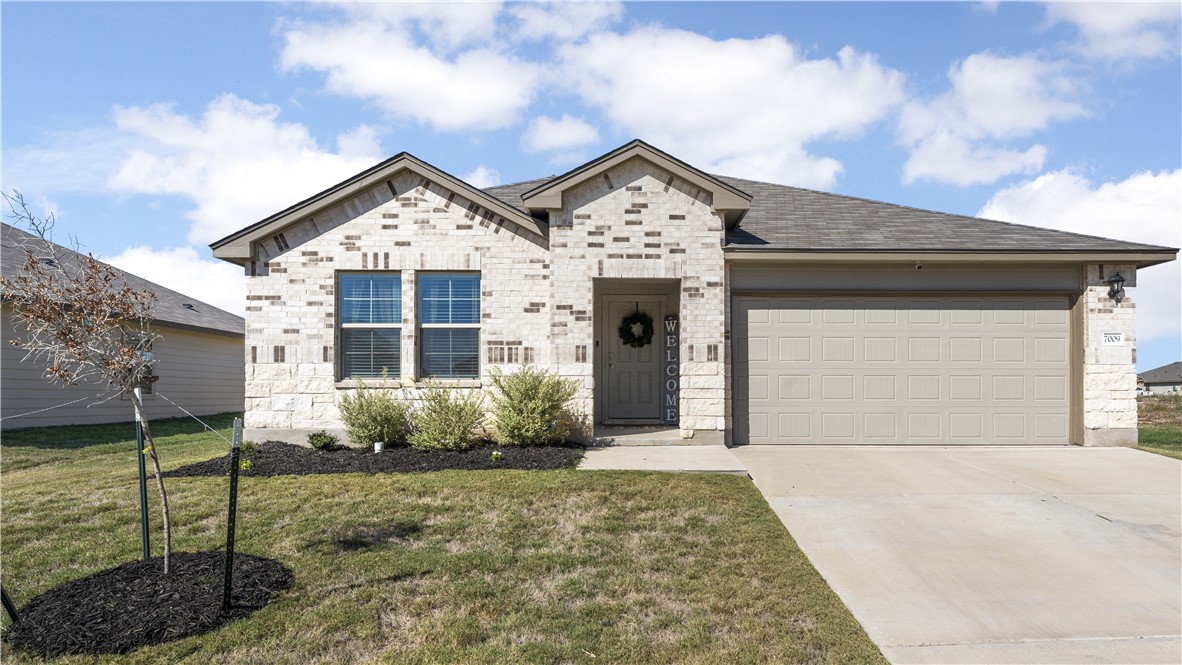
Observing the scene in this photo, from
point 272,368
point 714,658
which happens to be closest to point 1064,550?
point 714,658

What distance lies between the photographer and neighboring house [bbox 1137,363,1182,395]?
31.4 meters

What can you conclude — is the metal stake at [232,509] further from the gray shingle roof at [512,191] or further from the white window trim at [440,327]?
the gray shingle roof at [512,191]

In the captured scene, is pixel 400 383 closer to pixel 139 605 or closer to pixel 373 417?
pixel 373 417

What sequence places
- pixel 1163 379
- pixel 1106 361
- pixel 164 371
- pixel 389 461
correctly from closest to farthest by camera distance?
pixel 389 461 < pixel 1106 361 < pixel 164 371 < pixel 1163 379

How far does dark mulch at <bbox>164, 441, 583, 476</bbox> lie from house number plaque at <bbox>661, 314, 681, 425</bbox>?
282 cm

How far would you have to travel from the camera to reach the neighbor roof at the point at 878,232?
10359 millimetres

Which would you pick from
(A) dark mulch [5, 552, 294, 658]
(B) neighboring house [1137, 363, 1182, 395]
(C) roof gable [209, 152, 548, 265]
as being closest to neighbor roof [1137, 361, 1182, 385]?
(B) neighboring house [1137, 363, 1182, 395]

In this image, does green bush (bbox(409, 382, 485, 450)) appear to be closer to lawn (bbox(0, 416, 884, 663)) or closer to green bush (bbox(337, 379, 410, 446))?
green bush (bbox(337, 379, 410, 446))

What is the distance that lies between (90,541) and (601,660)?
16.6 feet

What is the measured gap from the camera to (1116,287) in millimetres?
10570

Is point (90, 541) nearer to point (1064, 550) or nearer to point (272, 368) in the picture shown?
point (272, 368)

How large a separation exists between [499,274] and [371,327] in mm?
2107

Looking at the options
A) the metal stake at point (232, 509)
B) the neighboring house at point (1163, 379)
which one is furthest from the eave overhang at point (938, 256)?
the neighboring house at point (1163, 379)

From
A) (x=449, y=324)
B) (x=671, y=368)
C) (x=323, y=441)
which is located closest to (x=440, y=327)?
(x=449, y=324)
